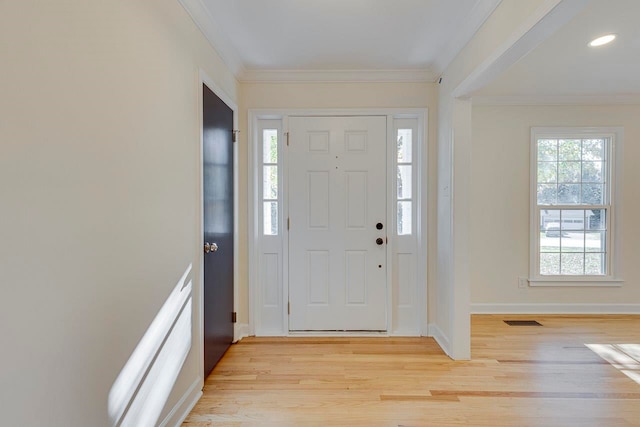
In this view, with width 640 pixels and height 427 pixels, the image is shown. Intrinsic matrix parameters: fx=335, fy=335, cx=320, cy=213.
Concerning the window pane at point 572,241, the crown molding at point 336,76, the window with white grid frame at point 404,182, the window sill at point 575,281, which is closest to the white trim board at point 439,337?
the window with white grid frame at point 404,182

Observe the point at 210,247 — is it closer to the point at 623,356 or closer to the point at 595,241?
the point at 623,356

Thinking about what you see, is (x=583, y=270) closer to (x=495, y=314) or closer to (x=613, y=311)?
(x=613, y=311)

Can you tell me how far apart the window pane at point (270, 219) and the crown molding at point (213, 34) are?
1.20 m

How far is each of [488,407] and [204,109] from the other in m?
2.62

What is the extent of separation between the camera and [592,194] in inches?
149

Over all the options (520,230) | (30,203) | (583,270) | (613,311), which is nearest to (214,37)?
(30,203)

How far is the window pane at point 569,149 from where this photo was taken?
12.4 ft

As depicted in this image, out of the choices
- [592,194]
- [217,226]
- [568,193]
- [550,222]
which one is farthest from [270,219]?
[592,194]

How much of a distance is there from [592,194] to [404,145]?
2388 millimetres

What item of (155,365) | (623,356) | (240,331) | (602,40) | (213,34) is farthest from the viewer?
(240,331)

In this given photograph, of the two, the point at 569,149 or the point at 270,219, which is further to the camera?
the point at 569,149

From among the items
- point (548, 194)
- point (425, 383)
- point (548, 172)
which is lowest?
point (425, 383)

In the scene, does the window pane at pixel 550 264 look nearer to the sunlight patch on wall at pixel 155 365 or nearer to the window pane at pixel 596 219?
the window pane at pixel 596 219

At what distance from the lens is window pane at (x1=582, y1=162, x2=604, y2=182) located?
3783mm
